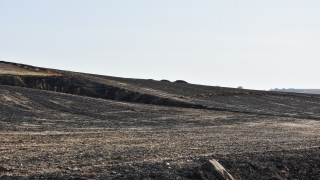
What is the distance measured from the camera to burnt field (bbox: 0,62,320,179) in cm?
1333

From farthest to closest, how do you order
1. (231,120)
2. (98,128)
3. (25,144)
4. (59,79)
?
1. (59,79)
2. (231,120)
3. (98,128)
4. (25,144)

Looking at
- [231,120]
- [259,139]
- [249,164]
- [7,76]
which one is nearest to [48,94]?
[7,76]

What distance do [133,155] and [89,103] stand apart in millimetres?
23169

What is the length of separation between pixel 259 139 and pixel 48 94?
71.9ft

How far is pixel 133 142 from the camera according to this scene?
62.1 ft

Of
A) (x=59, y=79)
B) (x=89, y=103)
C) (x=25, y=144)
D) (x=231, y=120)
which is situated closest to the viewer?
(x=25, y=144)

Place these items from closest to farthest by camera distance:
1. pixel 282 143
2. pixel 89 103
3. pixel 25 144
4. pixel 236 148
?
pixel 25 144 < pixel 236 148 < pixel 282 143 < pixel 89 103

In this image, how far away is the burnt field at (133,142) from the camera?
13.3m

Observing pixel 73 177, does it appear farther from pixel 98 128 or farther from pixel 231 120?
pixel 231 120

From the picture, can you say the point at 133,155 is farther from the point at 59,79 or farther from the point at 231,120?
the point at 59,79

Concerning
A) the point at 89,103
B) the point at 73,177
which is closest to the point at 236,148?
the point at 73,177

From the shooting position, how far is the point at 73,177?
11.8 meters

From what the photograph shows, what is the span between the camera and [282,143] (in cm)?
2077

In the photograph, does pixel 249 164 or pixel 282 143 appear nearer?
pixel 249 164
